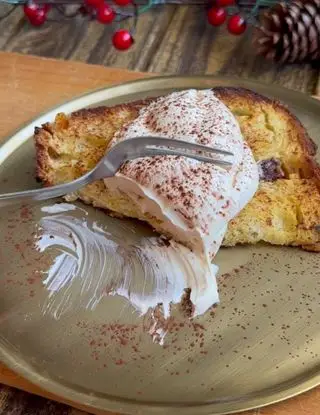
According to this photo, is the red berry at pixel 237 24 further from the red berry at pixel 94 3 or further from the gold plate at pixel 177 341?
the gold plate at pixel 177 341

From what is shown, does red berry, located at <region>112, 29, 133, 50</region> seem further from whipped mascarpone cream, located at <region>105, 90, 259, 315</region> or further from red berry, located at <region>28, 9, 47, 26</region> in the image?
whipped mascarpone cream, located at <region>105, 90, 259, 315</region>

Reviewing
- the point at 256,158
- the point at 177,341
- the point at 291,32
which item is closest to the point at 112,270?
the point at 177,341

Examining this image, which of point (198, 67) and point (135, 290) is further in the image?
point (198, 67)

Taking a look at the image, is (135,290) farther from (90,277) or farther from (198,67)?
(198,67)

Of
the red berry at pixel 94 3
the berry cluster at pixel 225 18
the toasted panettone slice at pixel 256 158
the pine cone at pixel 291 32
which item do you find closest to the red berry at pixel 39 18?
the red berry at pixel 94 3

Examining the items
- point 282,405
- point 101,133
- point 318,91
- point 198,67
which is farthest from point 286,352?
point 198,67

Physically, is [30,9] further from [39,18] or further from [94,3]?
[94,3]

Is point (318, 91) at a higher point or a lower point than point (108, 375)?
higher
